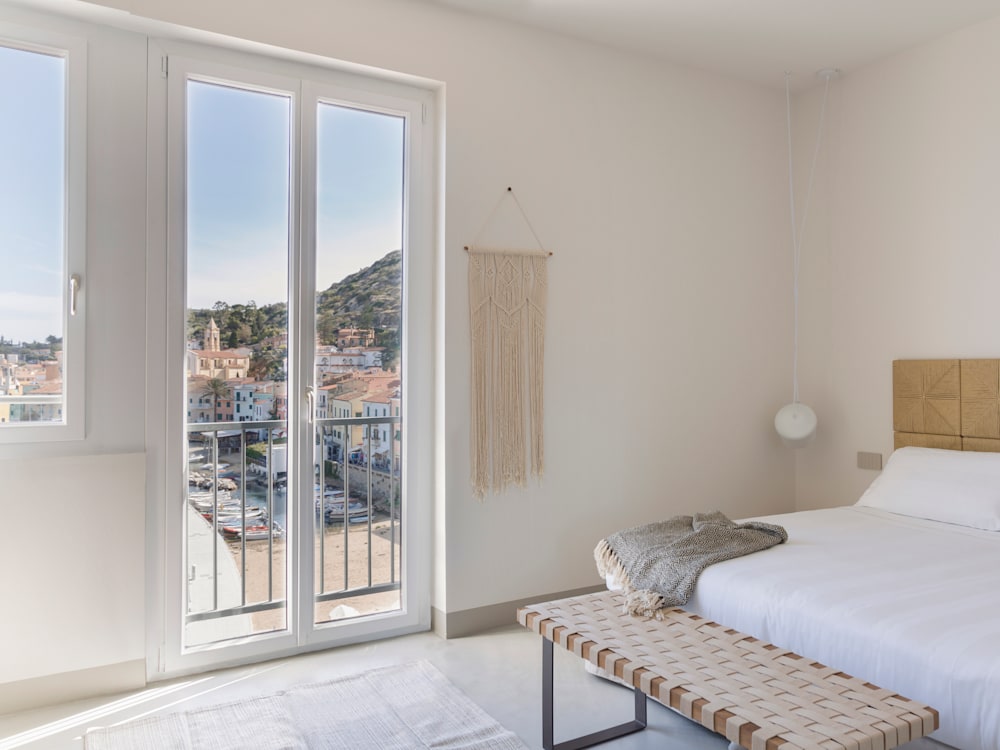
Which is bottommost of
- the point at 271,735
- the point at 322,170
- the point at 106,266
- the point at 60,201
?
the point at 271,735

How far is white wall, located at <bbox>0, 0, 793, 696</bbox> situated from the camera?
3.06 meters

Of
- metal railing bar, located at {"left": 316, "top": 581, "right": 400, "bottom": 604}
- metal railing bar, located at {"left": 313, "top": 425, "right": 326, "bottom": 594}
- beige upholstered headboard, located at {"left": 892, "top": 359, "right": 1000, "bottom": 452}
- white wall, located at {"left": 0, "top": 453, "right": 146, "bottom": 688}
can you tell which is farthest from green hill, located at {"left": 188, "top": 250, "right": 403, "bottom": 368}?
beige upholstered headboard, located at {"left": 892, "top": 359, "right": 1000, "bottom": 452}

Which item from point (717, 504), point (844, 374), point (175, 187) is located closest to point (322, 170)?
point (175, 187)

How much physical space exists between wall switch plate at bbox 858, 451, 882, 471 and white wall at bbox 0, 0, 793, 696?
1.41ft

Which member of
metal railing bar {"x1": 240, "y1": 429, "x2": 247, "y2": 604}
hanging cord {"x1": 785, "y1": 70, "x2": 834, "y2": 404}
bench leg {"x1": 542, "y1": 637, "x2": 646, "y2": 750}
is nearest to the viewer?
bench leg {"x1": 542, "y1": 637, "x2": 646, "y2": 750}

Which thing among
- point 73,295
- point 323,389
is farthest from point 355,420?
point 73,295

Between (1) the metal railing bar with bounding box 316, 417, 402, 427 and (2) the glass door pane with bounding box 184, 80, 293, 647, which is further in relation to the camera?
(1) the metal railing bar with bounding box 316, 417, 402, 427

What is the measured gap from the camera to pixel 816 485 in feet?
13.7

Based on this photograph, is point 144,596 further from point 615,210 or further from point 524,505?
point 615,210

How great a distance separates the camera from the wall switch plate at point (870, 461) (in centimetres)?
385

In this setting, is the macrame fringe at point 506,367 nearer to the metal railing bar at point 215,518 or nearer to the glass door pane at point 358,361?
the glass door pane at point 358,361

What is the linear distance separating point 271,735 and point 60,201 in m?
1.97

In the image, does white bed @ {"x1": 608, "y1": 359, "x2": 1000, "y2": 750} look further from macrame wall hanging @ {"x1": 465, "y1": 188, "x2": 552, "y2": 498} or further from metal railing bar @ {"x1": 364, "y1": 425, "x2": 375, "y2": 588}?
metal railing bar @ {"x1": 364, "y1": 425, "x2": 375, "y2": 588}

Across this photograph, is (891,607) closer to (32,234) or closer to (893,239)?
(893,239)
